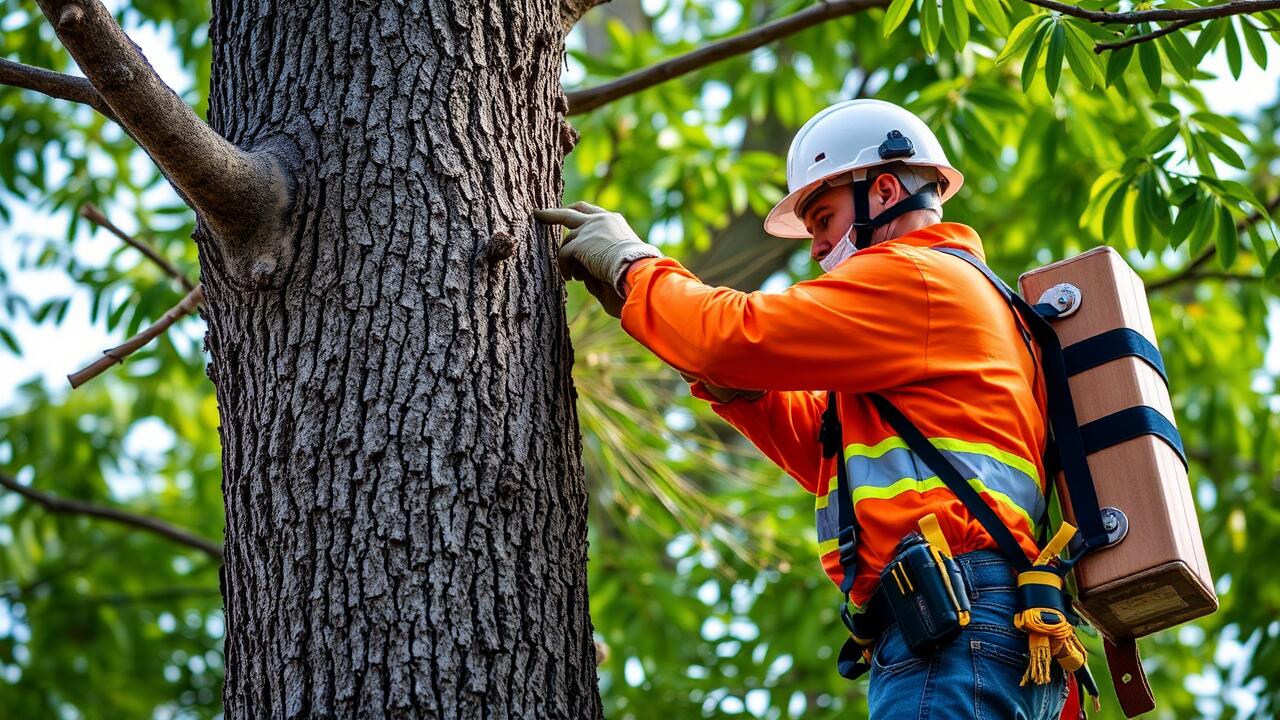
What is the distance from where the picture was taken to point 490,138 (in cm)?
269

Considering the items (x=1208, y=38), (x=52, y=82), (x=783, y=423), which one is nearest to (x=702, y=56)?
(x=783, y=423)

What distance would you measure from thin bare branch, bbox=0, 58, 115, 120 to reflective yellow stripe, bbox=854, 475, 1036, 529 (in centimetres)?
163

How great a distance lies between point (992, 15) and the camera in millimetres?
3148

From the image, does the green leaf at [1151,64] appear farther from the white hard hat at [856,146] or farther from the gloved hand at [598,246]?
the gloved hand at [598,246]

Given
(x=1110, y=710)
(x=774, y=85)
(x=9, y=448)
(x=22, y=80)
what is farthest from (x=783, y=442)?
(x=9, y=448)

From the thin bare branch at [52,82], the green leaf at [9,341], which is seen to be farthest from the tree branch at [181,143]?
the green leaf at [9,341]

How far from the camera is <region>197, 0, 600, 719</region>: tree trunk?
228cm

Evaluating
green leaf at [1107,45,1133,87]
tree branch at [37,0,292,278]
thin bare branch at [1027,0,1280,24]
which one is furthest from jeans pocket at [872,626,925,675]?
green leaf at [1107,45,1133,87]

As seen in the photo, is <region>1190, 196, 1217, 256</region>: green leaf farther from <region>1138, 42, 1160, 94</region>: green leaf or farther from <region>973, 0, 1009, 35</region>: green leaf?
<region>973, 0, 1009, 35</region>: green leaf

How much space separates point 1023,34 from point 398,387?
1.72m

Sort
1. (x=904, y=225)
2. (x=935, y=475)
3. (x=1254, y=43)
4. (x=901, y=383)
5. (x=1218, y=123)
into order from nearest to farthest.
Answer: (x=935, y=475), (x=901, y=383), (x=904, y=225), (x=1254, y=43), (x=1218, y=123)

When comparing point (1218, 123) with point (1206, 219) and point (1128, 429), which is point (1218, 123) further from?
point (1128, 429)

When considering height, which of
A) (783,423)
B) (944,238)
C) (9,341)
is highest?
(9,341)

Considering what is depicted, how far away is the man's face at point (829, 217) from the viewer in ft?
9.97
